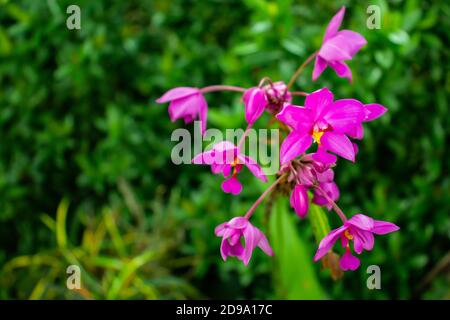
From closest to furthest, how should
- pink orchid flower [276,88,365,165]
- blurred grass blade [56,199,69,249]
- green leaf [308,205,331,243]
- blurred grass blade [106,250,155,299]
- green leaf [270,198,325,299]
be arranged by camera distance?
A: pink orchid flower [276,88,365,165]
green leaf [308,205,331,243]
green leaf [270,198,325,299]
blurred grass blade [106,250,155,299]
blurred grass blade [56,199,69,249]

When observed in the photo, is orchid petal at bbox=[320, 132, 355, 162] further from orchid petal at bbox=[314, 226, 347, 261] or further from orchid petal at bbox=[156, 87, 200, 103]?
orchid petal at bbox=[156, 87, 200, 103]

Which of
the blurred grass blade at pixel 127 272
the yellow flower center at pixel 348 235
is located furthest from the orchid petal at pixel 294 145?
the blurred grass blade at pixel 127 272

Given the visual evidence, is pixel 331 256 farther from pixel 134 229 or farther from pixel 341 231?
pixel 134 229

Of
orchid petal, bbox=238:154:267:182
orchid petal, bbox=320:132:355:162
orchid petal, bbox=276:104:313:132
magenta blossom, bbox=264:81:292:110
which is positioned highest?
magenta blossom, bbox=264:81:292:110

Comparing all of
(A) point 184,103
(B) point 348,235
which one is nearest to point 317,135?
(B) point 348,235

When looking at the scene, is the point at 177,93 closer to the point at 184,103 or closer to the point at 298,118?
the point at 184,103

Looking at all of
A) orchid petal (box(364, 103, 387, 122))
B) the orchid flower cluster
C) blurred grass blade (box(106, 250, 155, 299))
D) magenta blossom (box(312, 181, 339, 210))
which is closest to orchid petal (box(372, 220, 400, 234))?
the orchid flower cluster

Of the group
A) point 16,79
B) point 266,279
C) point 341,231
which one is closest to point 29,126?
point 16,79
